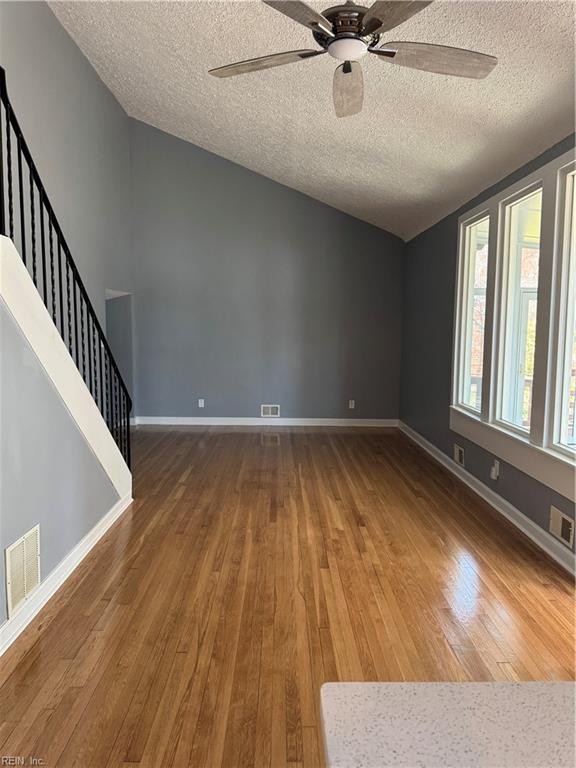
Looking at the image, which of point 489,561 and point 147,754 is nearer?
point 147,754

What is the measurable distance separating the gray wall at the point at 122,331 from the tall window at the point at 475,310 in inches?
181

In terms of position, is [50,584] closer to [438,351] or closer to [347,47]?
[347,47]

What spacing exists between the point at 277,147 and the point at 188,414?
3.79m

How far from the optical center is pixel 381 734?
71cm

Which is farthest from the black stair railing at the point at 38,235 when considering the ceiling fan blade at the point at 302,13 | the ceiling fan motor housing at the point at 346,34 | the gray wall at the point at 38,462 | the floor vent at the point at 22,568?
the ceiling fan motor housing at the point at 346,34

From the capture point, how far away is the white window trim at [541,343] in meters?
2.97

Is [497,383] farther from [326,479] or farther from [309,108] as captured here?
[309,108]

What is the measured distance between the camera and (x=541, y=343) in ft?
10.3

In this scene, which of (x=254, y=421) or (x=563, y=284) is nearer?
(x=563, y=284)

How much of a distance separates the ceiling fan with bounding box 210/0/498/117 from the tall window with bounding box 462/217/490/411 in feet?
8.20

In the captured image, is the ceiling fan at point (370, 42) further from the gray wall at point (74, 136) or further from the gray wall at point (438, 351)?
the gray wall at point (74, 136)

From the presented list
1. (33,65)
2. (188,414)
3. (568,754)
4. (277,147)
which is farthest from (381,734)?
(188,414)

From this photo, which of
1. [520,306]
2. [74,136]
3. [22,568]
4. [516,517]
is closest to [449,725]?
[22,568]

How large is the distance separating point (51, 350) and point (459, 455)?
369cm
